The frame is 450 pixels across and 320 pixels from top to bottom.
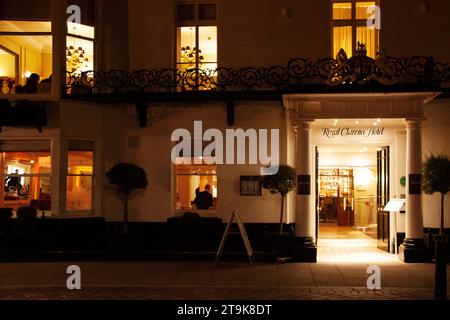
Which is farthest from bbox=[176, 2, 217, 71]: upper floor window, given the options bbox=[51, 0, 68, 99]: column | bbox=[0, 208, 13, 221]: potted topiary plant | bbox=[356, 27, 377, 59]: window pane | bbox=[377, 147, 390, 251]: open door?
bbox=[0, 208, 13, 221]: potted topiary plant

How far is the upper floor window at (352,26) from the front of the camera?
1652 centimetres

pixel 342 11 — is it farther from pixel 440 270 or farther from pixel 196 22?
pixel 440 270

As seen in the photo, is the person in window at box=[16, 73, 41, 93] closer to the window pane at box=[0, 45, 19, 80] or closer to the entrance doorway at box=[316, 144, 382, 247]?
the window pane at box=[0, 45, 19, 80]

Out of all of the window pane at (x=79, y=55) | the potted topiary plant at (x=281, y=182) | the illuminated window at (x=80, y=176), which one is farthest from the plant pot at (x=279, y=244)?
the window pane at (x=79, y=55)

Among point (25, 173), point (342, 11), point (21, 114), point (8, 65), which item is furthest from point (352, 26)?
point (25, 173)

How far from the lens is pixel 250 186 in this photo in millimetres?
16188

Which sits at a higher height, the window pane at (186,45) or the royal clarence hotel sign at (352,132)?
the window pane at (186,45)

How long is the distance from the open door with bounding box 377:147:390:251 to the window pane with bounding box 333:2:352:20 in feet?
12.0

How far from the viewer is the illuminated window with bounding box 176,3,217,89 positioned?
669 inches

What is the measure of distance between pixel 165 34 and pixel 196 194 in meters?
4.38

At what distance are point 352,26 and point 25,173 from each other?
372 inches

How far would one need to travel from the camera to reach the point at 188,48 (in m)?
17.1

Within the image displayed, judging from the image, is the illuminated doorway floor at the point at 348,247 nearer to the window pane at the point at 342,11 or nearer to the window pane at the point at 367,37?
the window pane at the point at 367,37

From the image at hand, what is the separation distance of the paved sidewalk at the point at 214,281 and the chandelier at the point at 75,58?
17.7 feet
